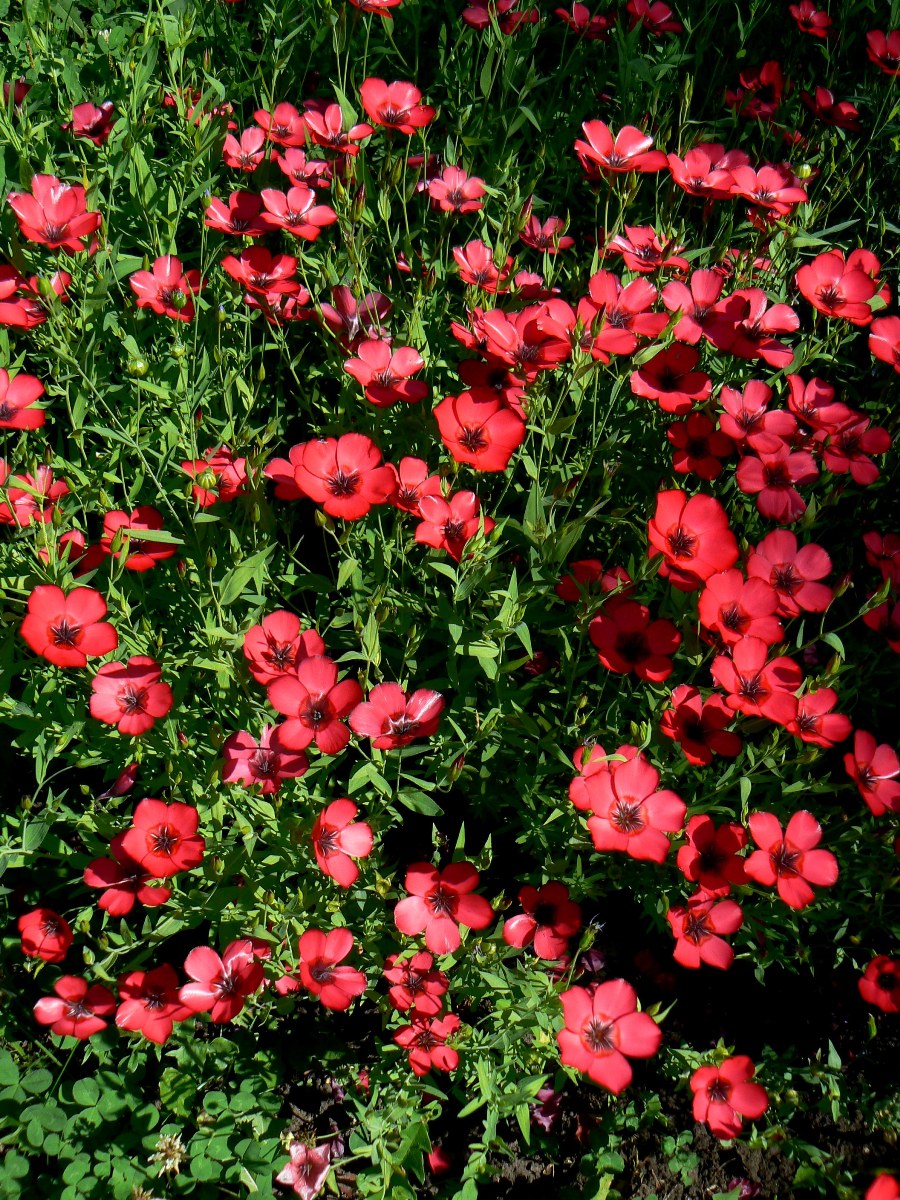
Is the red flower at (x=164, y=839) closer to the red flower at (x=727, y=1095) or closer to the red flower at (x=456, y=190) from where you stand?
the red flower at (x=727, y=1095)

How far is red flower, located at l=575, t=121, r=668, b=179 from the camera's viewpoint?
7.07ft

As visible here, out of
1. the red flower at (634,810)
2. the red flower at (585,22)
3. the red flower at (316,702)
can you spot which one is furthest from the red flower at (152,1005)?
the red flower at (585,22)

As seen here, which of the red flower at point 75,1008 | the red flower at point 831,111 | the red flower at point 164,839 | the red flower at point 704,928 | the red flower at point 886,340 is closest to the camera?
the red flower at point 164,839

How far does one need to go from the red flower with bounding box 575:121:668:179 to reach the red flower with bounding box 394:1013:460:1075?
186 cm

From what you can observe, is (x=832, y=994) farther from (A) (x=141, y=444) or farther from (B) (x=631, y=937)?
(A) (x=141, y=444)

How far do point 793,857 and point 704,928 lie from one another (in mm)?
233

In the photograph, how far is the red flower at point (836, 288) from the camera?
209 cm

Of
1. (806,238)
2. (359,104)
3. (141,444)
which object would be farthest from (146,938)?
(359,104)

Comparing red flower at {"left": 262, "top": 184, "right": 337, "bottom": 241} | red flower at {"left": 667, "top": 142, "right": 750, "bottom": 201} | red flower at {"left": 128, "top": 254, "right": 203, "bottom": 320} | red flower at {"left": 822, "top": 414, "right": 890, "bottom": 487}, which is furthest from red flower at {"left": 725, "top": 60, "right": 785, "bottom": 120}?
red flower at {"left": 128, "top": 254, "right": 203, "bottom": 320}

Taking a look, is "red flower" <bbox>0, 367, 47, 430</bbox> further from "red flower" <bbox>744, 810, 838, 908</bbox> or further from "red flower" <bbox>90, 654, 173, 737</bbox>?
"red flower" <bbox>744, 810, 838, 908</bbox>

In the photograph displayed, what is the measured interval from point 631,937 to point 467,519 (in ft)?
4.19

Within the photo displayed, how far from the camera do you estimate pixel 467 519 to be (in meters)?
1.80

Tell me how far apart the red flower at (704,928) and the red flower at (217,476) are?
1212mm

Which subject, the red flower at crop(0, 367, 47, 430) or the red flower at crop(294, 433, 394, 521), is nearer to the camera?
the red flower at crop(294, 433, 394, 521)
